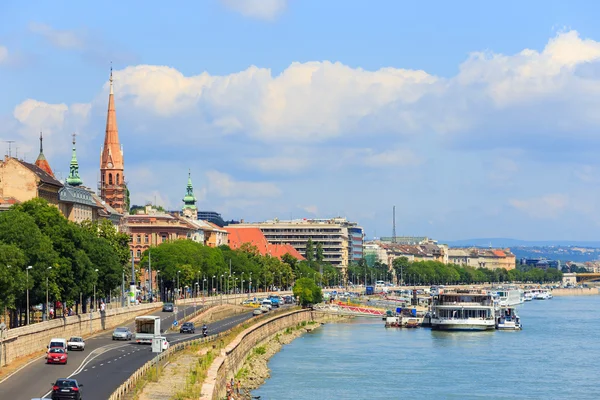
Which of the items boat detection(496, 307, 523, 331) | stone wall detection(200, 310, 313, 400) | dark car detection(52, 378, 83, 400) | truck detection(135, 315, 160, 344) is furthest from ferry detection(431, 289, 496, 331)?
dark car detection(52, 378, 83, 400)

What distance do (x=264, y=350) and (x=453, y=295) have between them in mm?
44516

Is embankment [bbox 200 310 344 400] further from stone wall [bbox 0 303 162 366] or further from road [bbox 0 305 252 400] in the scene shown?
stone wall [bbox 0 303 162 366]

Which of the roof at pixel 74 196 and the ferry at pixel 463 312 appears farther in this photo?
the roof at pixel 74 196

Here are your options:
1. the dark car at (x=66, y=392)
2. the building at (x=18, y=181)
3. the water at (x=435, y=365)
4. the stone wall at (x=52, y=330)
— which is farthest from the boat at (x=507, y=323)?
the dark car at (x=66, y=392)

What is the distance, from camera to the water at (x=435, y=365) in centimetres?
8388

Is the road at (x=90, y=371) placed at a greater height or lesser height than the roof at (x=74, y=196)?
lesser

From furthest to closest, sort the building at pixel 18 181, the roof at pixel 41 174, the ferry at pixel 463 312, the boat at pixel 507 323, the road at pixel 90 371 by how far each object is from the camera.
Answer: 1. the boat at pixel 507 323
2. the ferry at pixel 463 312
3. the roof at pixel 41 174
4. the building at pixel 18 181
5. the road at pixel 90 371

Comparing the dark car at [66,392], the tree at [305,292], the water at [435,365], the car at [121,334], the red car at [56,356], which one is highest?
the tree at [305,292]

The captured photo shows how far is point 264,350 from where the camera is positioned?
110062mm

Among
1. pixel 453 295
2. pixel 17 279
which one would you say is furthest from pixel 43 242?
pixel 453 295

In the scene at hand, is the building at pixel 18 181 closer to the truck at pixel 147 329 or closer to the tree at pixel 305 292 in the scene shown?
the truck at pixel 147 329

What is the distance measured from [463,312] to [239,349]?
59.7 m

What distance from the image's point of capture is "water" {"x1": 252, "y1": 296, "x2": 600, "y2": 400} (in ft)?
275

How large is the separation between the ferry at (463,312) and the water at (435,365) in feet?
6.34
